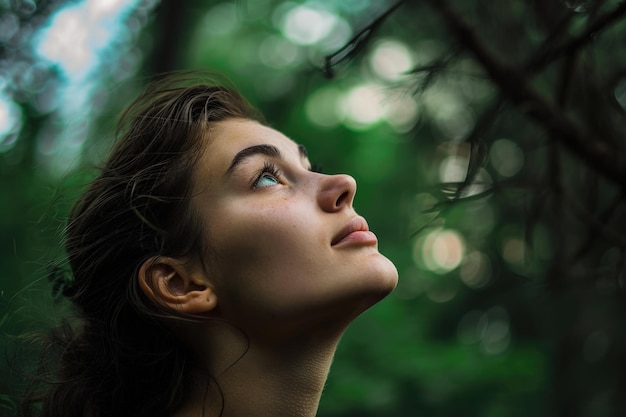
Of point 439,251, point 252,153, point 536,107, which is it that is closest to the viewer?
point 252,153

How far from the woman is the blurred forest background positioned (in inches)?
13.3

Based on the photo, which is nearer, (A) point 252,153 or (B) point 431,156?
(A) point 252,153

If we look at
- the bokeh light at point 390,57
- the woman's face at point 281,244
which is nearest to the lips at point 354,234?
the woman's face at point 281,244

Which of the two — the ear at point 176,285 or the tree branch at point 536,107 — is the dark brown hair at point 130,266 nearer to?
the ear at point 176,285

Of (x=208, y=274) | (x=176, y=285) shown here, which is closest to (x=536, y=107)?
(x=208, y=274)

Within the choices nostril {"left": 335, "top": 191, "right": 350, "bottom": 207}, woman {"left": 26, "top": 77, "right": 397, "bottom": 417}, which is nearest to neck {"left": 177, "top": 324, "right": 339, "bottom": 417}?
woman {"left": 26, "top": 77, "right": 397, "bottom": 417}

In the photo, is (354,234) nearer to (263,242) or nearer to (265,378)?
(263,242)

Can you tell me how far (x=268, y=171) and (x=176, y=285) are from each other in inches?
20.2

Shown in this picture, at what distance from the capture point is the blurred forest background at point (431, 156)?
2.77 metres

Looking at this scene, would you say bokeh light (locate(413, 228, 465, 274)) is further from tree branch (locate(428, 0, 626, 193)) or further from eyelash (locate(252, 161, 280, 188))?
eyelash (locate(252, 161, 280, 188))

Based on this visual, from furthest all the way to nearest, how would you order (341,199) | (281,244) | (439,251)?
1. (439,251)
2. (341,199)
3. (281,244)

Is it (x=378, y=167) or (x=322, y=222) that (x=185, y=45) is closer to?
(x=378, y=167)

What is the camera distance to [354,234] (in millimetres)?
2223

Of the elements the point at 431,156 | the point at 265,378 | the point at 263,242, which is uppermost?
the point at 263,242
